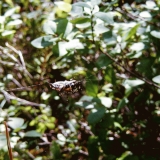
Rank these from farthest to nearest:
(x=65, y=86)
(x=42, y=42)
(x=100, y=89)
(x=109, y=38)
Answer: (x=100, y=89)
(x=109, y=38)
(x=42, y=42)
(x=65, y=86)

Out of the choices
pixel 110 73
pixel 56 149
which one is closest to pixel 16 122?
pixel 56 149

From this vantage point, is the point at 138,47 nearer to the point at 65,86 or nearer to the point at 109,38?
the point at 109,38

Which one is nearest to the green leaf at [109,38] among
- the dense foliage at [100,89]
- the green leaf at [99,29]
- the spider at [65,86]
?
the dense foliage at [100,89]

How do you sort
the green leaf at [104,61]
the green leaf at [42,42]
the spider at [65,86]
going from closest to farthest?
1. the spider at [65,86]
2. the green leaf at [42,42]
3. the green leaf at [104,61]

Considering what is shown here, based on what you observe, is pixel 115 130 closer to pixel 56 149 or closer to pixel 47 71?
pixel 56 149

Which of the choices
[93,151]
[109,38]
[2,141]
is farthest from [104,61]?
[2,141]

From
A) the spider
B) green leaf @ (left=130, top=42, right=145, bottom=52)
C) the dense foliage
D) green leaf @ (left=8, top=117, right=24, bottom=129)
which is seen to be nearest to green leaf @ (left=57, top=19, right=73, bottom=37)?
the dense foliage

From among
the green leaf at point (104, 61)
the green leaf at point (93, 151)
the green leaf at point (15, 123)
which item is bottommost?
the green leaf at point (93, 151)

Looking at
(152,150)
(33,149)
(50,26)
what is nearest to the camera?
(50,26)

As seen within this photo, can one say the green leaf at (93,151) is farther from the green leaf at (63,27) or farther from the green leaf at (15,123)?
the green leaf at (63,27)

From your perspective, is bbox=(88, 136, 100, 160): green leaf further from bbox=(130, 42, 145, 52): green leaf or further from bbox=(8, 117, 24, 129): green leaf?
bbox=(130, 42, 145, 52): green leaf

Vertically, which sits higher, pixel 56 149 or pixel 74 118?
pixel 56 149
